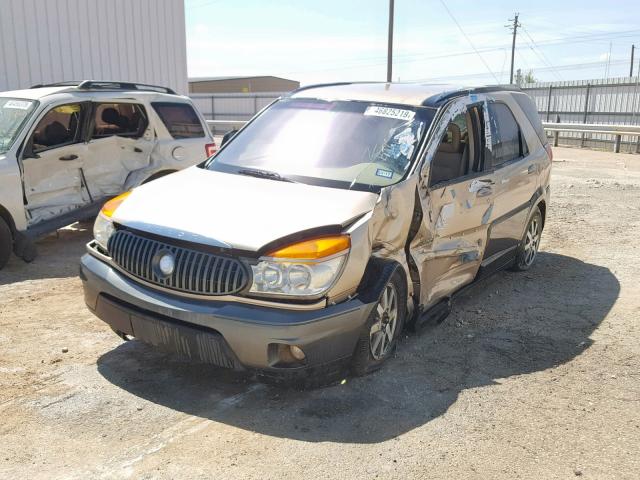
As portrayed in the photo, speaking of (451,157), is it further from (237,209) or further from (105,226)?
(105,226)

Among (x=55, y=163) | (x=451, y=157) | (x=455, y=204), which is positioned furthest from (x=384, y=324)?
(x=55, y=163)

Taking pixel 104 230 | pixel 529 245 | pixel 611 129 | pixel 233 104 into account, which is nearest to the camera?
pixel 104 230

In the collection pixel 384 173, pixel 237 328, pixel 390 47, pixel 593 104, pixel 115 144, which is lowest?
pixel 593 104

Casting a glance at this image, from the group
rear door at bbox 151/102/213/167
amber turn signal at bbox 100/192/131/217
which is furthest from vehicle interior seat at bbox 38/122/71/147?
amber turn signal at bbox 100/192/131/217

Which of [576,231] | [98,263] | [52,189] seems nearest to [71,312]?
[98,263]

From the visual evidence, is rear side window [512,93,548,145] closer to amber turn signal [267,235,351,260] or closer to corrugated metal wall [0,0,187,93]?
amber turn signal [267,235,351,260]

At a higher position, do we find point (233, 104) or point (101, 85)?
point (101, 85)

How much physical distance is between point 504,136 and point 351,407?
3183 mm

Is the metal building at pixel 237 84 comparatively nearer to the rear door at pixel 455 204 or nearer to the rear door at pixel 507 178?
the rear door at pixel 507 178

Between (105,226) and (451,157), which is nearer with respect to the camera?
(105,226)

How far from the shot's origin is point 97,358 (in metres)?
4.19

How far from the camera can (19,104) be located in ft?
22.5

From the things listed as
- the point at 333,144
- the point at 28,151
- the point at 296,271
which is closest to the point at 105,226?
the point at 296,271

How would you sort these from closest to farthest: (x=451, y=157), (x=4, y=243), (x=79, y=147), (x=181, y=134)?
(x=451, y=157) < (x=4, y=243) < (x=79, y=147) < (x=181, y=134)
